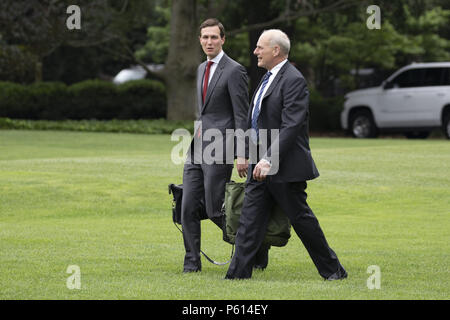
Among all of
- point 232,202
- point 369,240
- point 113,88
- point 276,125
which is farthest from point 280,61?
point 113,88

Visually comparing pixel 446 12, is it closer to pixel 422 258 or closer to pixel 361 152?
pixel 361 152

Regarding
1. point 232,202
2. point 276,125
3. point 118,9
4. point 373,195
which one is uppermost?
point 118,9

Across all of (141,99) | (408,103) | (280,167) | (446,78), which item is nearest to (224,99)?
(280,167)

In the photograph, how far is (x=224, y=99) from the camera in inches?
320

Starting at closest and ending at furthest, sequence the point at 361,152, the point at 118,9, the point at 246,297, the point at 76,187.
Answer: the point at 246,297, the point at 76,187, the point at 361,152, the point at 118,9

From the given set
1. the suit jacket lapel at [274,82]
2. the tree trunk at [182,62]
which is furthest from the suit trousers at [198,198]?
the tree trunk at [182,62]

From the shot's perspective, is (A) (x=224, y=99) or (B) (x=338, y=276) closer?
(B) (x=338, y=276)

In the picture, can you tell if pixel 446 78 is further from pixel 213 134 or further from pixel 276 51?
pixel 276 51

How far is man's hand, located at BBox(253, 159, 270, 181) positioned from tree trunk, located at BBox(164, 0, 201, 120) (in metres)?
24.9

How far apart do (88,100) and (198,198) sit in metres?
26.4

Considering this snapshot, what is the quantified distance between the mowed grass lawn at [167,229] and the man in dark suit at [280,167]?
0.87 ft

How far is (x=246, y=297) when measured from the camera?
6.82 meters

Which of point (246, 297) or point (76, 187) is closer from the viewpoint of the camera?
point (246, 297)

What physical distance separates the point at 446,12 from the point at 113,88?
1531cm
